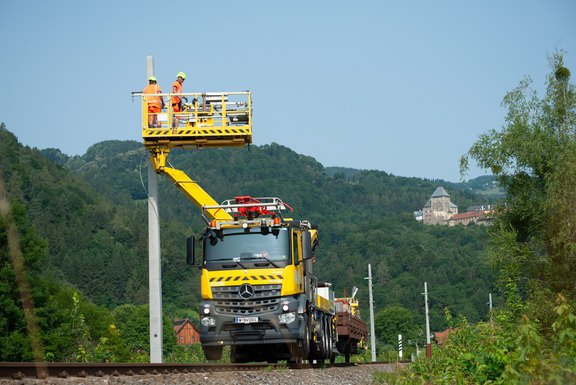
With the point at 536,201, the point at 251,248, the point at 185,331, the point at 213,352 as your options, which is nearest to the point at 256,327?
the point at 213,352

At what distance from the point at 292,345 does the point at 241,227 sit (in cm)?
278

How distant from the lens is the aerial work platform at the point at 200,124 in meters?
24.7

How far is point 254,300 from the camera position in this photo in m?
20.5

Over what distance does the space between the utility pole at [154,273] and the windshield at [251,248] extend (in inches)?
122

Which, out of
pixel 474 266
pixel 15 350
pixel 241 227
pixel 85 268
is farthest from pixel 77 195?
pixel 241 227

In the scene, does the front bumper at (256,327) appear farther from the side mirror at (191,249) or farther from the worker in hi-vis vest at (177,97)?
the worker in hi-vis vest at (177,97)

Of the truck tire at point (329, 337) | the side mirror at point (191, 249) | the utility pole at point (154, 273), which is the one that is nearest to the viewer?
the side mirror at point (191, 249)

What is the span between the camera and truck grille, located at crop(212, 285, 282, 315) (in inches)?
808

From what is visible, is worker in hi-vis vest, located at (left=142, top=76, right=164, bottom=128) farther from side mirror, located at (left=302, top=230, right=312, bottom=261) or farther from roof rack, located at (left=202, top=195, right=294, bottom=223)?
side mirror, located at (left=302, top=230, right=312, bottom=261)

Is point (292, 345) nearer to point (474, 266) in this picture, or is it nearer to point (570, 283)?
point (570, 283)

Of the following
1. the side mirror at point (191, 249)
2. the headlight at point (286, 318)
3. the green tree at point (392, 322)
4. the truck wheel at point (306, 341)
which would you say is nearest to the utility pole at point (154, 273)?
the side mirror at point (191, 249)

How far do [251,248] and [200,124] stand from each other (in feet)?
17.1

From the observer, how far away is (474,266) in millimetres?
158500

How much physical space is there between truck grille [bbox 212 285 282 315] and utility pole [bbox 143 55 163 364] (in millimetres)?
3101
